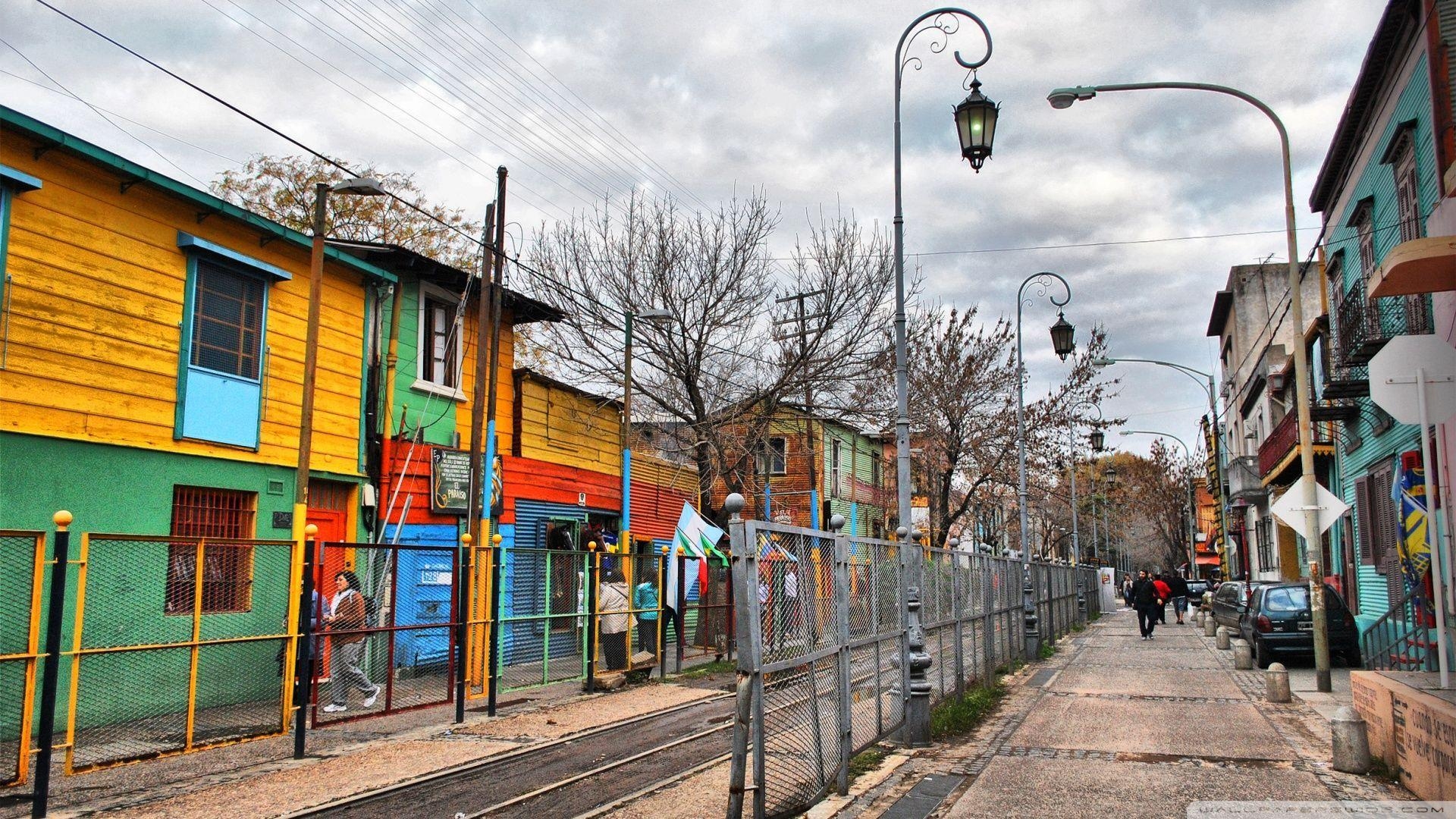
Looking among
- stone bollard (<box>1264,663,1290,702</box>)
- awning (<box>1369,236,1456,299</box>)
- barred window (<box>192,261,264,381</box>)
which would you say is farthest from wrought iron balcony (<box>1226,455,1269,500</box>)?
barred window (<box>192,261,264,381</box>)

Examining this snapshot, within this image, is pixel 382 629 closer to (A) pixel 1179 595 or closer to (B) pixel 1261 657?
(B) pixel 1261 657

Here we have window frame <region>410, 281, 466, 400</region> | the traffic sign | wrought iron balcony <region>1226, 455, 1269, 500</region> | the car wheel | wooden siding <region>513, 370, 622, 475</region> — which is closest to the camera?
the traffic sign

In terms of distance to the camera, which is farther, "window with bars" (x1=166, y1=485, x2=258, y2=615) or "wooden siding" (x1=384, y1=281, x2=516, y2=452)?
"wooden siding" (x1=384, y1=281, x2=516, y2=452)

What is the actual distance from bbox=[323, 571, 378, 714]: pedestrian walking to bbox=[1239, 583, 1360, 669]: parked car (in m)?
15.9

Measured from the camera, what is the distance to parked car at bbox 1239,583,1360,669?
18.8m

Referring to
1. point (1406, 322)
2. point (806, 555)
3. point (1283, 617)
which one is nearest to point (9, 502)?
point (806, 555)

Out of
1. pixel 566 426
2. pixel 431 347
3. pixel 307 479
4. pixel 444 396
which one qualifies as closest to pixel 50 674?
pixel 307 479

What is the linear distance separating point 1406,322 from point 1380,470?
15.1 ft

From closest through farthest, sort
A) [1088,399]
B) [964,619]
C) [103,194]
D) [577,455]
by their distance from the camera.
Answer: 1. [103,194]
2. [964,619]
3. [577,455]
4. [1088,399]

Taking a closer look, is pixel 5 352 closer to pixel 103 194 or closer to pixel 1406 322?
pixel 103 194

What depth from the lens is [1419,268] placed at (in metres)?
8.41

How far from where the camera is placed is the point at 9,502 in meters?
10.8

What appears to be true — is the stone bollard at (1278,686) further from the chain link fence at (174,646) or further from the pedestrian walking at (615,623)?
the chain link fence at (174,646)

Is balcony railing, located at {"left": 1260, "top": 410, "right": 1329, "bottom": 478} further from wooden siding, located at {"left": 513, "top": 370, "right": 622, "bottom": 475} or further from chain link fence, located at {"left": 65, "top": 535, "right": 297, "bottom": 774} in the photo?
chain link fence, located at {"left": 65, "top": 535, "right": 297, "bottom": 774}
